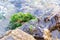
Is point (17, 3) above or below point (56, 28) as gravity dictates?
above

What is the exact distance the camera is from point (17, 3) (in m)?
25.1

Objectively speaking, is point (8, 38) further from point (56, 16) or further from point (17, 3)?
point (17, 3)

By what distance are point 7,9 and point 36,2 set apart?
450cm

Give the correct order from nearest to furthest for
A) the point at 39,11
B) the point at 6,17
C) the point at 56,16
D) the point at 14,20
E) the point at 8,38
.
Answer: the point at 8,38, the point at 56,16, the point at 14,20, the point at 6,17, the point at 39,11

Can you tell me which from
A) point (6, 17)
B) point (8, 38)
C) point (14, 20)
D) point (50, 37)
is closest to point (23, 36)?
point (8, 38)

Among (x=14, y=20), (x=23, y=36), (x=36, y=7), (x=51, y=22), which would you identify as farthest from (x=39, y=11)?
(x=23, y=36)

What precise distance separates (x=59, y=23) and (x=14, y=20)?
291 inches

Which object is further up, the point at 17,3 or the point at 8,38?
the point at 17,3

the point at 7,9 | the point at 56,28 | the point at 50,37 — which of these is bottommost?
the point at 50,37

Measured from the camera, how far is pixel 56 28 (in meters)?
9.05

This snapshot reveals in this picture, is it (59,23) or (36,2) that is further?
(36,2)

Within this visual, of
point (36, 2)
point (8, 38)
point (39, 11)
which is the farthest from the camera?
point (36, 2)

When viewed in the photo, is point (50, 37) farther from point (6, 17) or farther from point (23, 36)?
point (6, 17)

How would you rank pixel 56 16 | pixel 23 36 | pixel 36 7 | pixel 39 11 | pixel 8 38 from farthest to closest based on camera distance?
pixel 36 7 < pixel 39 11 < pixel 56 16 < pixel 23 36 < pixel 8 38
